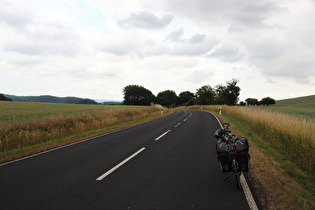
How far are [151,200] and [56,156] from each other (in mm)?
4645

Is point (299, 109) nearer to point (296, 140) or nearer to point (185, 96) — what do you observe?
point (296, 140)

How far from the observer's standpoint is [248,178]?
4.09m

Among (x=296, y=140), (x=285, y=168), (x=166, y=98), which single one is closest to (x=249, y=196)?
(x=285, y=168)

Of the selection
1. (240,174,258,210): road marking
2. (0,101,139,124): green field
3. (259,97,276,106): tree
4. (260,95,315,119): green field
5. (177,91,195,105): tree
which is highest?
(177,91,195,105): tree

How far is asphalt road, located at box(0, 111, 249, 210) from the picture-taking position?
3.05 metres

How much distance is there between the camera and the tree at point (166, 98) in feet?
387

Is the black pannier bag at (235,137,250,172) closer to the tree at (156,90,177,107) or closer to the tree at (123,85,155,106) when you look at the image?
the tree at (123,85,155,106)

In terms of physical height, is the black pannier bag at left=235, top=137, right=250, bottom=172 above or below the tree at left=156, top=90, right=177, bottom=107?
below

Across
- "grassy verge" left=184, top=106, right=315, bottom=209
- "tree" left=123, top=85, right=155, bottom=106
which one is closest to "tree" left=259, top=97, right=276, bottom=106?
"tree" left=123, top=85, right=155, bottom=106

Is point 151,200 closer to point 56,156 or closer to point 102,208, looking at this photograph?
point 102,208

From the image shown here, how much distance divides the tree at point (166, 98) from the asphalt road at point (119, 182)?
110 meters

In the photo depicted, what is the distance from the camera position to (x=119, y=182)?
12.6ft

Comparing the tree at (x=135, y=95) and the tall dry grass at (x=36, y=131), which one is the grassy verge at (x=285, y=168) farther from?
the tree at (x=135, y=95)

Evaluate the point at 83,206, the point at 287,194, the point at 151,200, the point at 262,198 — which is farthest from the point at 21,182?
the point at 287,194
